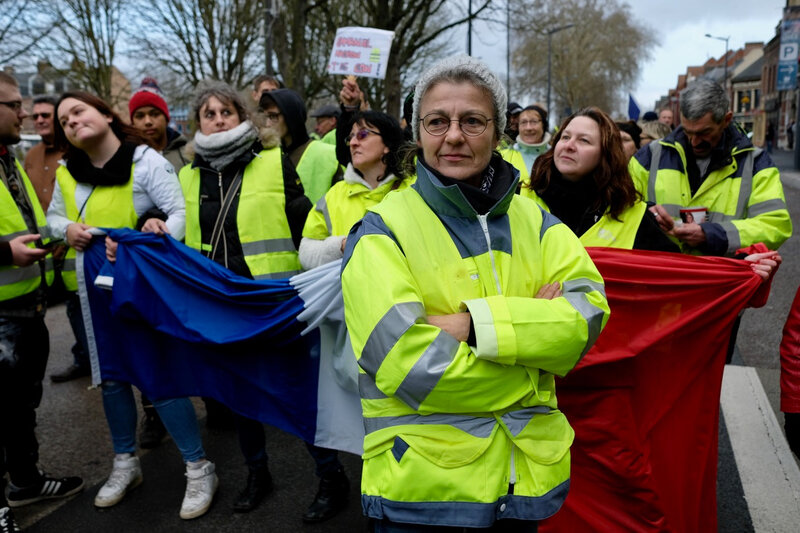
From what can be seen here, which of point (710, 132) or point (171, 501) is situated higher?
point (710, 132)

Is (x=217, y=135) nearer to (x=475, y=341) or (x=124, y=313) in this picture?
(x=124, y=313)

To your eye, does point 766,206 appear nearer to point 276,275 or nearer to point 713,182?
point 713,182

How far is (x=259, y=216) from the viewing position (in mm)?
3525

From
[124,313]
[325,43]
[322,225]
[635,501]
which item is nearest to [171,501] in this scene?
[124,313]

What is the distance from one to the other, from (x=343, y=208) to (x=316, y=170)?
1.48 meters

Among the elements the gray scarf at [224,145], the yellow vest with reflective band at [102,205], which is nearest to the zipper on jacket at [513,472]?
the gray scarf at [224,145]

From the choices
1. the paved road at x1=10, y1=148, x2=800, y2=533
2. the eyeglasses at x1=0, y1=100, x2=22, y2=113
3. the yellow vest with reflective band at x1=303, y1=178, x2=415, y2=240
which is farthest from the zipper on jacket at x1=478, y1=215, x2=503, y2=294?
the eyeglasses at x1=0, y1=100, x2=22, y2=113

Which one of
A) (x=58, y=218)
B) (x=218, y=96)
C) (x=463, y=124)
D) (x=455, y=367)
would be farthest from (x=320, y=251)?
(x=455, y=367)

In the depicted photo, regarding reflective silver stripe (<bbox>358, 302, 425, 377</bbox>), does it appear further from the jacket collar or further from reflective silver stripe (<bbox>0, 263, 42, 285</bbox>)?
reflective silver stripe (<bbox>0, 263, 42, 285</bbox>)

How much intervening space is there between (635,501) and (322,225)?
1.93 m

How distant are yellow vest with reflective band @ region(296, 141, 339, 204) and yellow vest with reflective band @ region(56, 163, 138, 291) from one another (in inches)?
51.9

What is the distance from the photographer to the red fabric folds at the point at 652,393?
2656 mm

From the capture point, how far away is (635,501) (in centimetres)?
264

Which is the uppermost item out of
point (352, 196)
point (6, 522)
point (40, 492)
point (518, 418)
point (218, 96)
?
point (218, 96)
